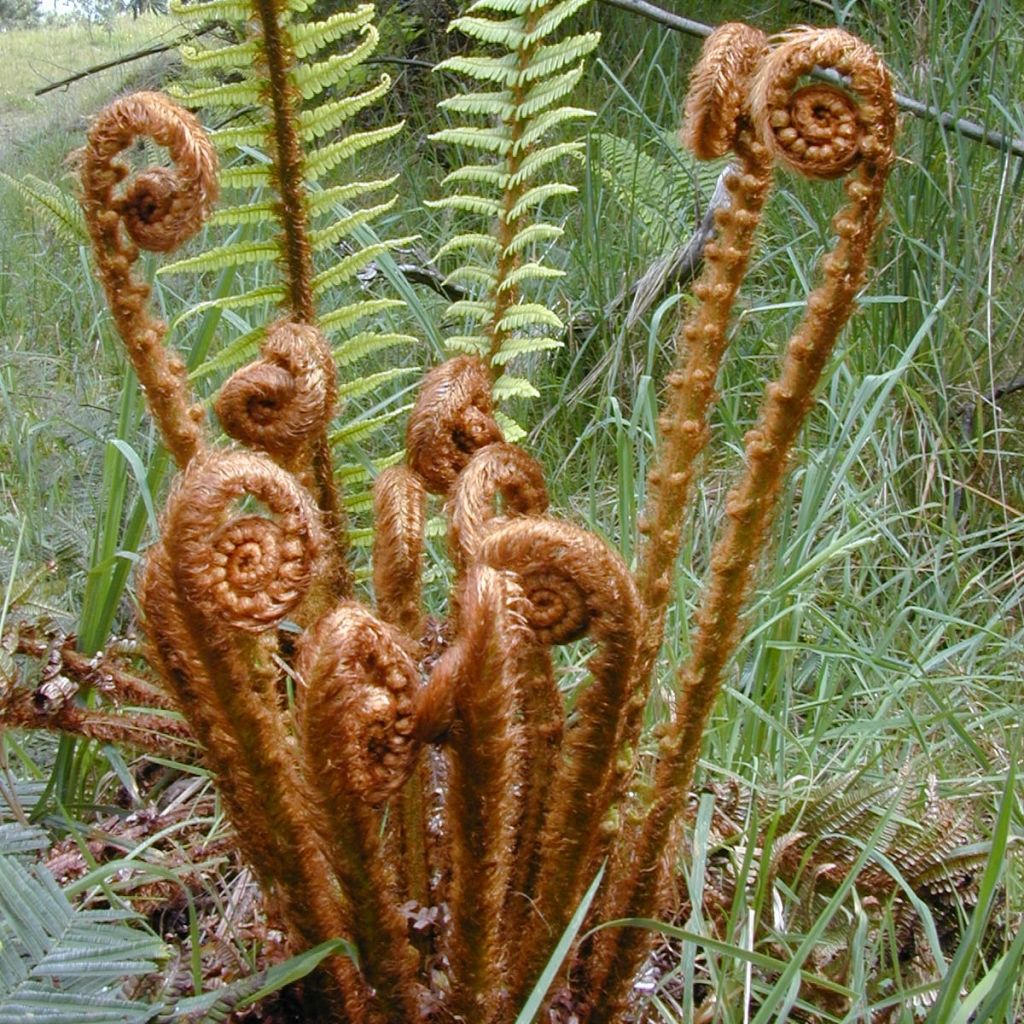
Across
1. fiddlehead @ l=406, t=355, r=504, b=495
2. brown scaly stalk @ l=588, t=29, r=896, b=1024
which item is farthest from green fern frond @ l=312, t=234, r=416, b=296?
brown scaly stalk @ l=588, t=29, r=896, b=1024

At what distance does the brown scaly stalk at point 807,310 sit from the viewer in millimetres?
916

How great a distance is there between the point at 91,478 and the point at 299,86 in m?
1.17

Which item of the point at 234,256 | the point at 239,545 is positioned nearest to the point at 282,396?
the point at 239,545

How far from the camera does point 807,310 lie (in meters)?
0.97

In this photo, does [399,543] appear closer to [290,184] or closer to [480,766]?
[480,766]

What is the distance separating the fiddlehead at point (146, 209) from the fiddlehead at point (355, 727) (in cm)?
35

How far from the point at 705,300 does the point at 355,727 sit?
0.47m

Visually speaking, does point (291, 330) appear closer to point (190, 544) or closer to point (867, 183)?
point (190, 544)

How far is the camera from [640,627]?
35.2 inches

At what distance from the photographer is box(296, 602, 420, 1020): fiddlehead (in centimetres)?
80

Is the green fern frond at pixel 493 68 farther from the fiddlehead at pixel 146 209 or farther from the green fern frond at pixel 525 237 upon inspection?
the fiddlehead at pixel 146 209

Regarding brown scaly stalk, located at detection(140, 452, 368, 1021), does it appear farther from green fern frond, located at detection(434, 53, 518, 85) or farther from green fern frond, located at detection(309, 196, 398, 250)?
green fern frond, located at detection(434, 53, 518, 85)

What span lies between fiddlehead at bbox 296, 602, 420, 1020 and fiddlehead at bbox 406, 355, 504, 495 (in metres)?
0.31

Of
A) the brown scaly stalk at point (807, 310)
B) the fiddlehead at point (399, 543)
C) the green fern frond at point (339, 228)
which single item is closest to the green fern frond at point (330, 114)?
the green fern frond at point (339, 228)
